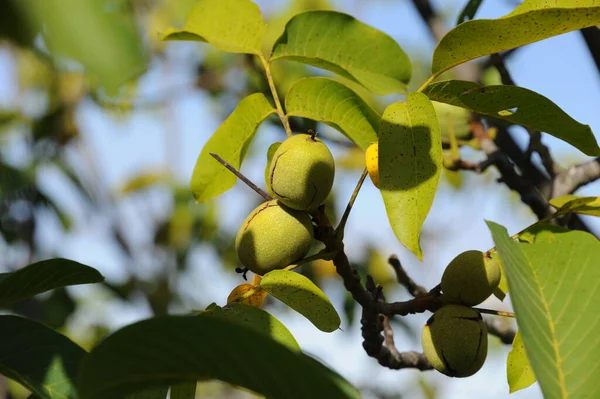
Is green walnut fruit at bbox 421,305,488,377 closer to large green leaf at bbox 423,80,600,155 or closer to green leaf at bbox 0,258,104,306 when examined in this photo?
large green leaf at bbox 423,80,600,155

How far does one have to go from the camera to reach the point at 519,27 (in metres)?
0.86

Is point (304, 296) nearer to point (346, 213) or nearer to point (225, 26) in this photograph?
point (346, 213)

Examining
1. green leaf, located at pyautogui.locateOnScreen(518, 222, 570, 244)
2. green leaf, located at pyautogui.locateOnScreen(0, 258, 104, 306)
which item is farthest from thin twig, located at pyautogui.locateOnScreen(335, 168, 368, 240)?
green leaf, located at pyautogui.locateOnScreen(0, 258, 104, 306)

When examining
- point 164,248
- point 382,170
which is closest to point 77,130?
point 164,248

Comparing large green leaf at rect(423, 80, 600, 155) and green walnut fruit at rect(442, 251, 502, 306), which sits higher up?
large green leaf at rect(423, 80, 600, 155)

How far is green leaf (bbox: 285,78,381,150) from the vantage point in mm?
1077

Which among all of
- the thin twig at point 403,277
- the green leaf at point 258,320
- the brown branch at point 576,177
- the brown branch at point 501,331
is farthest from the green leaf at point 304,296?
the brown branch at point 576,177

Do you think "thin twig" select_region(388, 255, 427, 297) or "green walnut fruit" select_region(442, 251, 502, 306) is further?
"thin twig" select_region(388, 255, 427, 297)

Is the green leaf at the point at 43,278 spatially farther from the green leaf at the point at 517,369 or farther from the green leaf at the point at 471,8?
the green leaf at the point at 471,8

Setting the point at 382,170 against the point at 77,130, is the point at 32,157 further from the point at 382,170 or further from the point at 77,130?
the point at 382,170

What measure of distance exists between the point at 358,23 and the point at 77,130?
10.9 ft

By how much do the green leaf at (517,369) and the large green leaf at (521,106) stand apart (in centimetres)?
32

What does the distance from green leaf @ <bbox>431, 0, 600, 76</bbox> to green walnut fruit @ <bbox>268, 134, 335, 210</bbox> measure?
0.23 metres

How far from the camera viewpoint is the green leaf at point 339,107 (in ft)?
3.53
